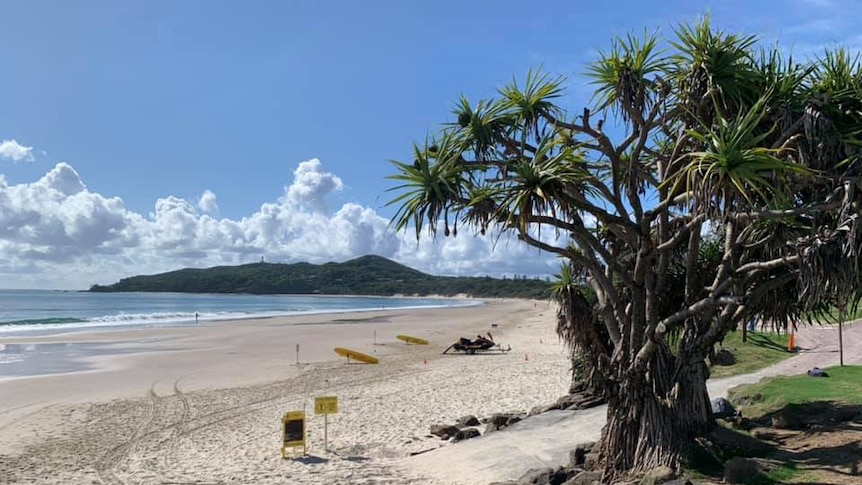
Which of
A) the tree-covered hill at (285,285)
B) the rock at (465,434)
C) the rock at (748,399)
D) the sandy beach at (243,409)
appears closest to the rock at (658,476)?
the sandy beach at (243,409)

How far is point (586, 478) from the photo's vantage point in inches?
275

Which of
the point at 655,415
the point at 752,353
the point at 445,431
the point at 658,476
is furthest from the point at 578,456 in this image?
the point at 752,353

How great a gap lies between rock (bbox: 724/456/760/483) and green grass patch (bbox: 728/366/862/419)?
3.24m

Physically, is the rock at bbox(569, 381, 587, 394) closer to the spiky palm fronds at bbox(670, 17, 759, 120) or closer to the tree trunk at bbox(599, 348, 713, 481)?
the tree trunk at bbox(599, 348, 713, 481)

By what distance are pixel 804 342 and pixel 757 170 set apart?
16.6 metres

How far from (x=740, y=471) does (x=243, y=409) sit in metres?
11.8

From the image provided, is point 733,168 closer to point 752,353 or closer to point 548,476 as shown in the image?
point 548,476

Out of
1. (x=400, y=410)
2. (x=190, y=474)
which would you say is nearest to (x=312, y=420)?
(x=400, y=410)

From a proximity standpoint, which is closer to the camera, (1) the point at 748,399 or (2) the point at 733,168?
(2) the point at 733,168

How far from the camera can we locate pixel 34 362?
24.9 m

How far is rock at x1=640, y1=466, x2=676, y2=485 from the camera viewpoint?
6.07 meters

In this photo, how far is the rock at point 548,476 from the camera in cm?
735

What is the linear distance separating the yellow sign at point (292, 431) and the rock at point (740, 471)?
6.70m

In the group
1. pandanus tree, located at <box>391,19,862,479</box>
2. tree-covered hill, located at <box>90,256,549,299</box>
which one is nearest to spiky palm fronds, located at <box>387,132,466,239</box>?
pandanus tree, located at <box>391,19,862,479</box>
